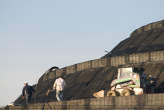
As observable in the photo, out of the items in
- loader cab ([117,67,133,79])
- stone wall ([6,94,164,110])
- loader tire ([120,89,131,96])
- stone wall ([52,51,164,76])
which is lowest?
stone wall ([6,94,164,110])

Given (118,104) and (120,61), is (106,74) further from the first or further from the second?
(118,104)

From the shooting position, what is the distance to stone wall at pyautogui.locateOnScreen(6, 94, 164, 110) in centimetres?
2025

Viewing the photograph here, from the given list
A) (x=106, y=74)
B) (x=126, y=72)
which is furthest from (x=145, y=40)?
(x=126, y=72)

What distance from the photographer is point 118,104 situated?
870 inches

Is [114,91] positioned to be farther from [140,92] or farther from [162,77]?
[162,77]

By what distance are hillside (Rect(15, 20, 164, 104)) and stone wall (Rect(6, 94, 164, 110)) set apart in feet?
10.9

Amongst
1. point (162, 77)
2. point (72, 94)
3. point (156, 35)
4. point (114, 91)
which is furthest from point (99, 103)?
point (156, 35)

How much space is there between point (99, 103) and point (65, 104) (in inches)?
102

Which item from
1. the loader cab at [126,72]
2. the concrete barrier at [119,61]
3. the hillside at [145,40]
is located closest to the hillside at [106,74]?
the hillside at [145,40]

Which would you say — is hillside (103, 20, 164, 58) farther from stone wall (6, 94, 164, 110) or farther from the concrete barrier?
stone wall (6, 94, 164, 110)

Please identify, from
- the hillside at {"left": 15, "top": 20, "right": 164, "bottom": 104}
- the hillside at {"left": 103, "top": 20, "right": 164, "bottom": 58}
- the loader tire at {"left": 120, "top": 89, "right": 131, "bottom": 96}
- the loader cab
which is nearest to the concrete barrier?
the hillside at {"left": 15, "top": 20, "right": 164, "bottom": 104}

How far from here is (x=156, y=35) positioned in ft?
118

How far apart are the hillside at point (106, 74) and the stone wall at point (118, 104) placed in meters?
3.32

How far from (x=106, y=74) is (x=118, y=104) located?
8.97 metres
